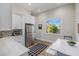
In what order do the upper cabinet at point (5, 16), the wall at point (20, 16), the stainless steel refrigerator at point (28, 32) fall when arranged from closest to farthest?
the upper cabinet at point (5, 16) < the wall at point (20, 16) < the stainless steel refrigerator at point (28, 32)

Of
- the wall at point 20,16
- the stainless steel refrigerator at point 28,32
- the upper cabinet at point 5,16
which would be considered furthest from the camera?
the stainless steel refrigerator at point 28,32

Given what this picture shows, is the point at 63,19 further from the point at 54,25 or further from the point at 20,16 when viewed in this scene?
the point at 20,16

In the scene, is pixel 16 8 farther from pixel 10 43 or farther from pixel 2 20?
pixel 10 43

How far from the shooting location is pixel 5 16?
4.12 ft

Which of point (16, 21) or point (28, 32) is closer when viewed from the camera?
point (16, 21)

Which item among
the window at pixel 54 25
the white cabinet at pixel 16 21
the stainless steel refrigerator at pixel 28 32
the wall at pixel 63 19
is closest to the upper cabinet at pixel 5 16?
the white cabinet at pixel 16 21

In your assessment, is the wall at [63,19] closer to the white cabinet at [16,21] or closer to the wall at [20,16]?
the wall at [20,16]

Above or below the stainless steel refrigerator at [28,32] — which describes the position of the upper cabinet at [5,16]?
above

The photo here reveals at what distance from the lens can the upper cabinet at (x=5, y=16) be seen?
1.17 m

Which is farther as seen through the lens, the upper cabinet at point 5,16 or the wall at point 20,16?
the wall at point 20,16

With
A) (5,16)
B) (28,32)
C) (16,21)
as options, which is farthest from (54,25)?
(5,16)

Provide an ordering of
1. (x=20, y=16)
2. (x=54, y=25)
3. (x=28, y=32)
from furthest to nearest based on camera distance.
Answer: (x=28, y=32) → (x=20, y=16) → (x=54, y=25)

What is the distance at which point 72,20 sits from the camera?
1.25m

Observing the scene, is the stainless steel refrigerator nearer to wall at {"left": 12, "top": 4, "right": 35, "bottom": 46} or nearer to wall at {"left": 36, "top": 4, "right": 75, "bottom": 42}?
wall at {"left": 12, "top": 4, "right": 35, "bottom": 46}
